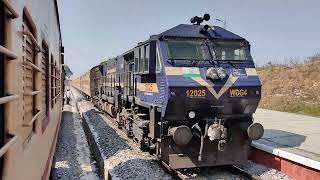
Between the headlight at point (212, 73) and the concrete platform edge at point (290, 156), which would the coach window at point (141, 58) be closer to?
the headlight at point (212, 73)

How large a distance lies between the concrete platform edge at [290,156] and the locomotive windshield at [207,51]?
226 cm

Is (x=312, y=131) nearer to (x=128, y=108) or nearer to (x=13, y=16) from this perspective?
(x=128, y=108)

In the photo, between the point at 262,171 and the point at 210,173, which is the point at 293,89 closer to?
the point at 262,171

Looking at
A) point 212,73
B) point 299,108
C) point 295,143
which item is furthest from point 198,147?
point 299,108

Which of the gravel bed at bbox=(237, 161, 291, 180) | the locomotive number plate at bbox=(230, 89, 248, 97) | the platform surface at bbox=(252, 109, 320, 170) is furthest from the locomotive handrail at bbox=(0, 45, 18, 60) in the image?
the gravel bed at bbox=(237, 161, 291, 180)

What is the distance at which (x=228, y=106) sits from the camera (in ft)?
26.3

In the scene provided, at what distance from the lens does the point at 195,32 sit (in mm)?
8477

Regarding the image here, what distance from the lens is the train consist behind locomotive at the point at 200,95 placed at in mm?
7629

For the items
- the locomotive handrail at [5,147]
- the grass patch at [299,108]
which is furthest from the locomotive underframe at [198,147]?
the grass patch at [299,108]

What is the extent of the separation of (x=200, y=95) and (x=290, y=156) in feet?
7.77

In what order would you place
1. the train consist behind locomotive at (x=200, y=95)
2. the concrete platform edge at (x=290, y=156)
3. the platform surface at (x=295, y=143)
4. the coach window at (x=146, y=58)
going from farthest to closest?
the coach window at (x=146, y=58), the train consist behind locomotive at (x=200, y=95), the platform surface at (x=295, y=143), the concrete platform edge at (x=290, y=156)

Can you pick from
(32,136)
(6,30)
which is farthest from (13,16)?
(32,136)

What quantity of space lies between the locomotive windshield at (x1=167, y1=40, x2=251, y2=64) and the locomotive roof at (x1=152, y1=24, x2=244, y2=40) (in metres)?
0.15

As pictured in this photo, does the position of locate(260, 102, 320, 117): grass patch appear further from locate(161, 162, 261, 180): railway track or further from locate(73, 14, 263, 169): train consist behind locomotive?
locate(73, 14, 263, 169): train consist behind locomotive
